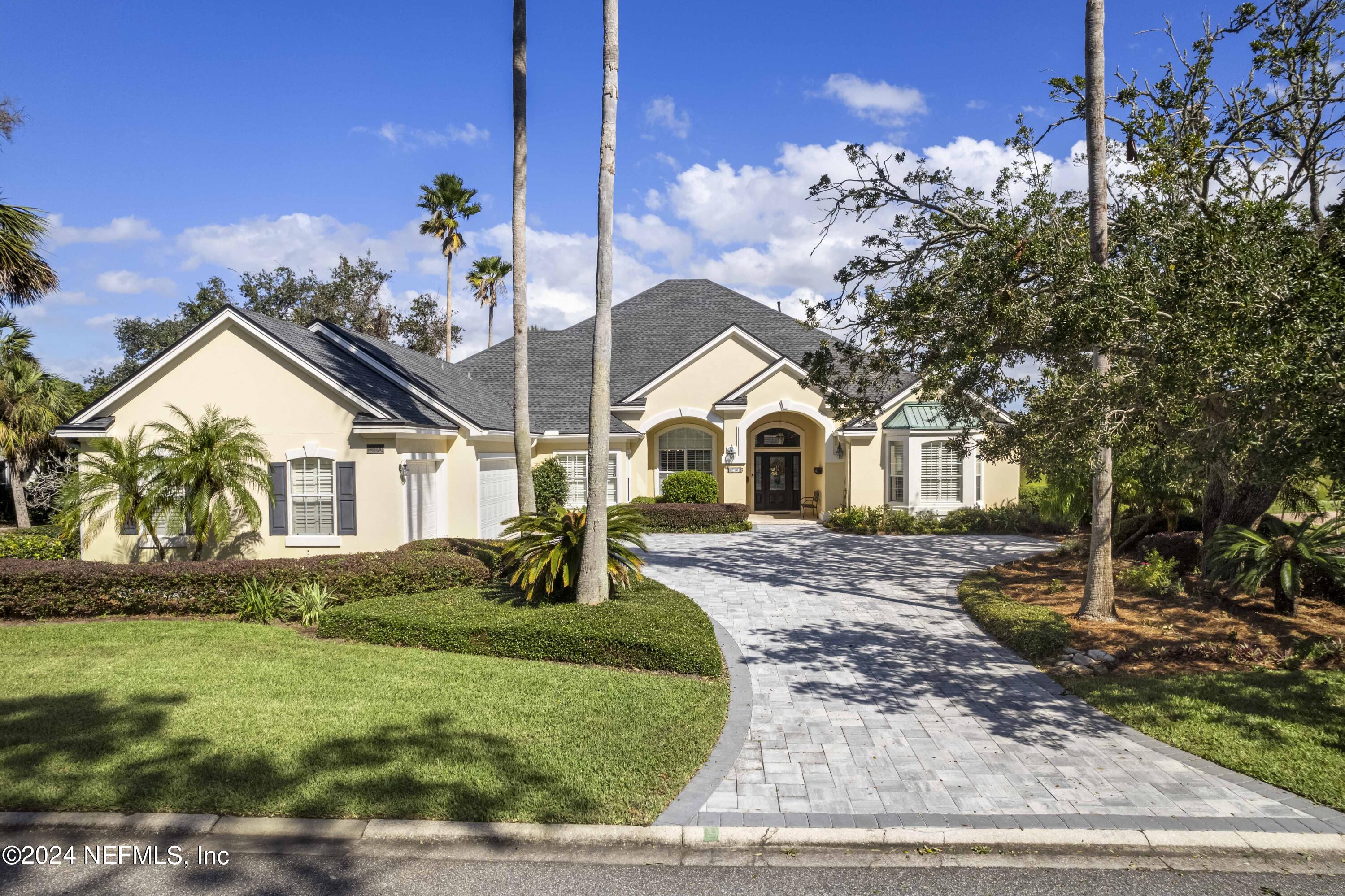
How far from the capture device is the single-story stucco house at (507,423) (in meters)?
14.6

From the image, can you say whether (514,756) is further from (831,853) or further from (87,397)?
(87,397)

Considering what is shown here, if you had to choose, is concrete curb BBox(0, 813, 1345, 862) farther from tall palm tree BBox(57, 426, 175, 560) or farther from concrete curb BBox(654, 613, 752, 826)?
tall palm tree BBox(57, 426, 175, 560)

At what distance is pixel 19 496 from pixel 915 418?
27.6 metres

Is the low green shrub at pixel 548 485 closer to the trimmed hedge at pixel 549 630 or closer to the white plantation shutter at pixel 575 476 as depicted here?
the white plantation shutter at pixel 575 476

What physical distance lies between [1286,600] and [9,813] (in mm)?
14513

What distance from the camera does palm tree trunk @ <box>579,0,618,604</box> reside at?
34.0ft

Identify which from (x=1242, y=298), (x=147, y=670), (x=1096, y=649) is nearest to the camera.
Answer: (x=1242, y=298)

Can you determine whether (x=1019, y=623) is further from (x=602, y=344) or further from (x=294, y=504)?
(x=294, y=504)

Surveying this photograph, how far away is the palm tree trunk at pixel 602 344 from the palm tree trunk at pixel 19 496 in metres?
21.2

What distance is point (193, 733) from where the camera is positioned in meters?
6.75

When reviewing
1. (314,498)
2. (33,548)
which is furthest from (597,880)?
(33,548)

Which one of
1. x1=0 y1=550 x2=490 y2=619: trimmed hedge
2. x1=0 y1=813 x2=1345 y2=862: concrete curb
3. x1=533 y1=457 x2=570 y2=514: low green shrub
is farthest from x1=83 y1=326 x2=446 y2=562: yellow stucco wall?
x1=0 y1=813 x2=1345 y2=862: concrete curb

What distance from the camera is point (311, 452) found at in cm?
1455

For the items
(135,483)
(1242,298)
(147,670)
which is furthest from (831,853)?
(135,483)
